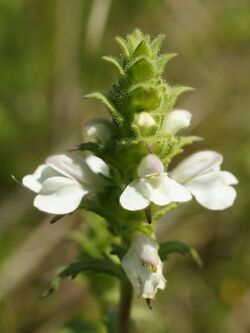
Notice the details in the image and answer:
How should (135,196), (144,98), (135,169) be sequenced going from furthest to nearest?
(135,169) < (144,98) < (135,196)

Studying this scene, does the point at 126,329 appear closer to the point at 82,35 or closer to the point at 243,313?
the point at 243,313

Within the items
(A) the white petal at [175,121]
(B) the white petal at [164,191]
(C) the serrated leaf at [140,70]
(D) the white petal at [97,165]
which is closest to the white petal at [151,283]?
(B) the white petal at [164,191]

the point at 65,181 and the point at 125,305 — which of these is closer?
the point at 65,181

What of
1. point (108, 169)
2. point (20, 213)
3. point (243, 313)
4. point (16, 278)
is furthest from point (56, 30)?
point (108, 169)

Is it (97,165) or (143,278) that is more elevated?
(97,165)

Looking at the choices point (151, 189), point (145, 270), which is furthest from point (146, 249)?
point (151, 189)

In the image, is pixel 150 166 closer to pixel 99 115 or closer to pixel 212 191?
pixel 212 191
